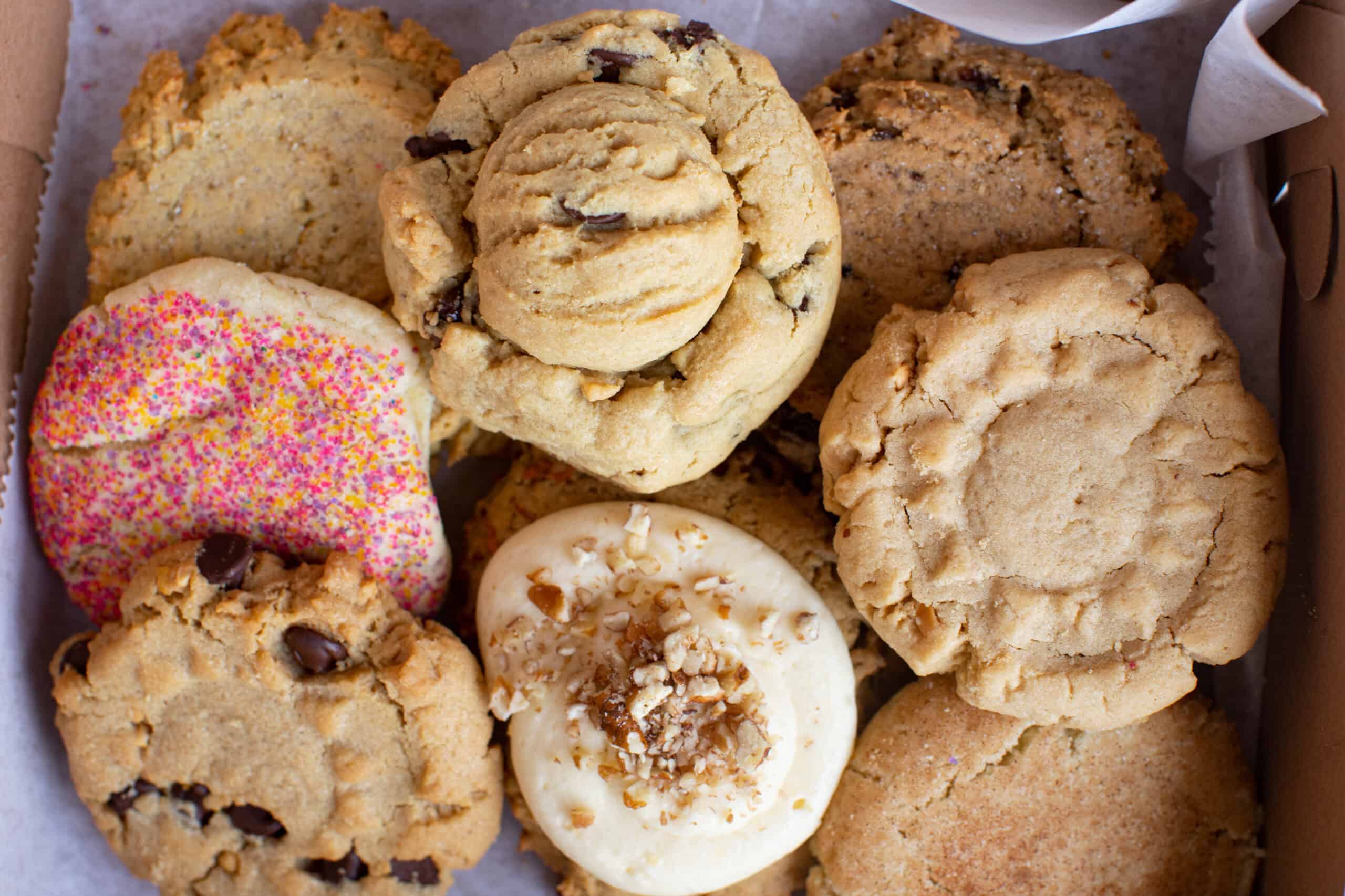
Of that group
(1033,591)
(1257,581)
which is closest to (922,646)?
(1033,591)

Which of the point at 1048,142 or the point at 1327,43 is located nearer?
the point at 1327,43

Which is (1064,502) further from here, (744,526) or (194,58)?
(194,58)

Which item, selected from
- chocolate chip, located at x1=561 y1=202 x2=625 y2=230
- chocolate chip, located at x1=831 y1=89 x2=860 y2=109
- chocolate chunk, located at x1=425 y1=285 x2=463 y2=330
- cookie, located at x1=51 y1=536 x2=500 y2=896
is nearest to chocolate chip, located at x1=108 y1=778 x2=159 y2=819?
cookie, located at x1=51 y1=536 x2=500 y2=896

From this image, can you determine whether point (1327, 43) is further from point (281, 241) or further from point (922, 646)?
point (281, 241)

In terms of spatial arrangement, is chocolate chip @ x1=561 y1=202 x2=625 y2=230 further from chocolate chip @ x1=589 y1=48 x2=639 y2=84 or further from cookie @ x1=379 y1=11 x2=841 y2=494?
chocolate chip @ x1=589 y1=48 x2=639 y2=84

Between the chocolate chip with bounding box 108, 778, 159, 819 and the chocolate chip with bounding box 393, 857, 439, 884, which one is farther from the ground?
the chocolate chip with bounding box 108, 778, 159, 819

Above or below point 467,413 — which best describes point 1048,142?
above

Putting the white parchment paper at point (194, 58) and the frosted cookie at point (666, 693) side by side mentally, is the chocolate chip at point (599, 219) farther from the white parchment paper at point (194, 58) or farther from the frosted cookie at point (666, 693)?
the white parchment paper at point (194, 58)
